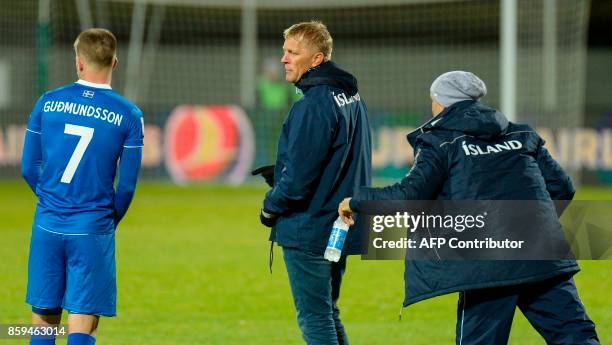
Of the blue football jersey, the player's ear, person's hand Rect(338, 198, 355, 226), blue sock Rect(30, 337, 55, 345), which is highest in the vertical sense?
the player's ear

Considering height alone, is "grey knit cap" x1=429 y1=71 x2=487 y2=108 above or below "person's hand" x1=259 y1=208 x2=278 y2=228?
above

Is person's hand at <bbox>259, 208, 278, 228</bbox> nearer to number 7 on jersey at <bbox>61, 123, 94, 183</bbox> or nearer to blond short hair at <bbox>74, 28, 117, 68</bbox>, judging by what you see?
number 7 on jersey at <bbox>61, 123, 94, 183</bbox>

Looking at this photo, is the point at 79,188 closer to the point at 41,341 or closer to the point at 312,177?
the point at 41,341

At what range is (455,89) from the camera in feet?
17.1

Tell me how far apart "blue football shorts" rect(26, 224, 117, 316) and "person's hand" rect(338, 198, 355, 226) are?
1.17m

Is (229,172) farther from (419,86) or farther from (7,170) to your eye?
(419,86)

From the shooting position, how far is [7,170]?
21.7 m

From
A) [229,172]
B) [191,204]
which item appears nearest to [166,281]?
[191,204]

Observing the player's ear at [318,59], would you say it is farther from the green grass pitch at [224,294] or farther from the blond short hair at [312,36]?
the green grass pitch at [224,294]

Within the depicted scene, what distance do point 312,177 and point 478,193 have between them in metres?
0.90

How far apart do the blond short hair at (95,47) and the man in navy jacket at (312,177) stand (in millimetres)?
954

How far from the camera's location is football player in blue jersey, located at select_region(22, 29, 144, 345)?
5.30 metres

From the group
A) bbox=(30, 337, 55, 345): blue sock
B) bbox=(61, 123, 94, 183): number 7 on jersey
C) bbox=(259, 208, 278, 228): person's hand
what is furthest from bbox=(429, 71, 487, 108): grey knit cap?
bbox=(30, 337, 55, 345): blue sock

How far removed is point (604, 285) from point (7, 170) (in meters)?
14.5
